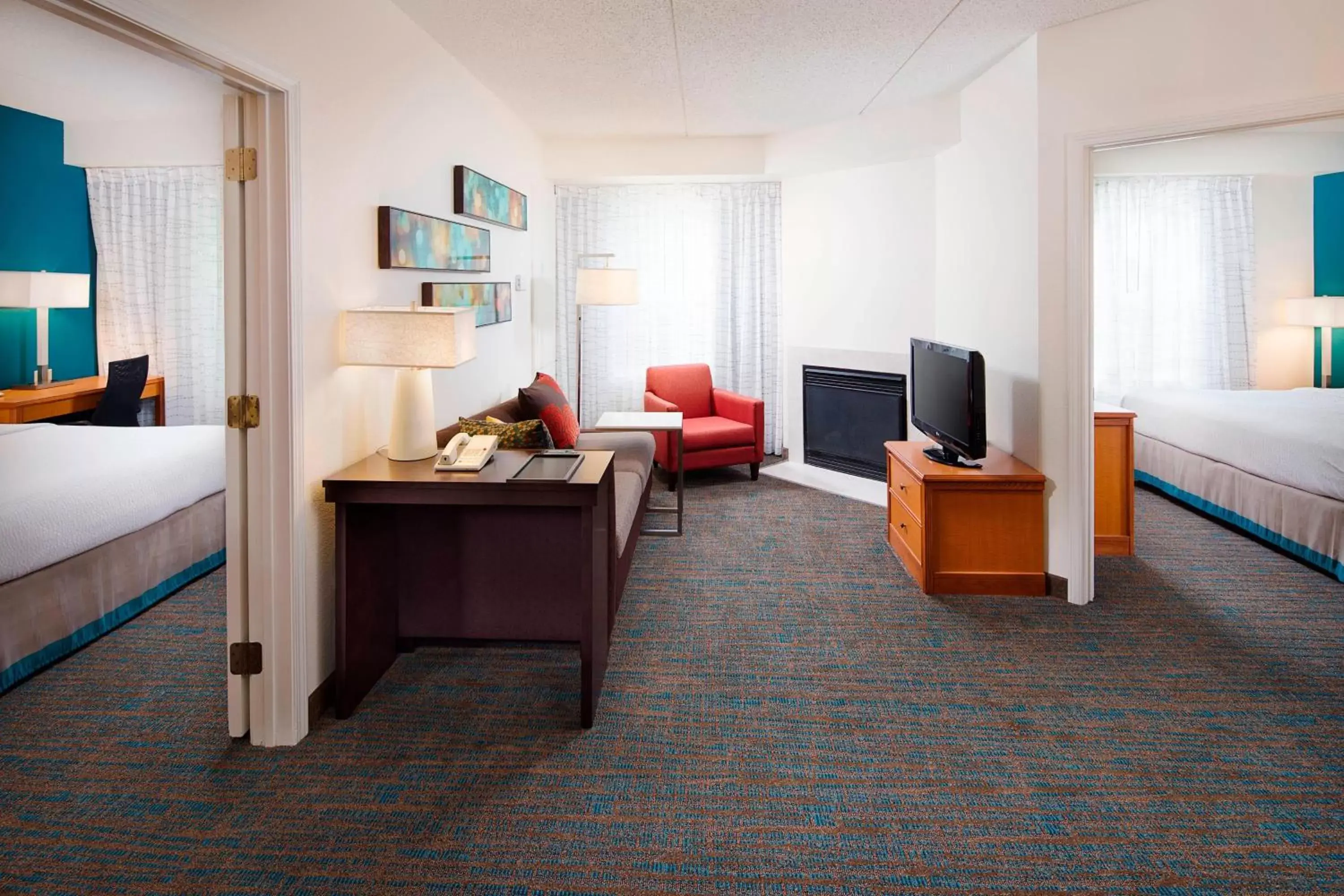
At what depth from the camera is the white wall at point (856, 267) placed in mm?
5484

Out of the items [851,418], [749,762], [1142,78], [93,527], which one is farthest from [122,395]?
[1142,78]

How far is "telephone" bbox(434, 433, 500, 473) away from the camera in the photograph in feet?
8.68

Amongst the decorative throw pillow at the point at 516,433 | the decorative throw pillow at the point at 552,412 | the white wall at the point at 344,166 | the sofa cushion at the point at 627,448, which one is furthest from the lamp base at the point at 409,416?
the sofa cushion at the point at 627,448

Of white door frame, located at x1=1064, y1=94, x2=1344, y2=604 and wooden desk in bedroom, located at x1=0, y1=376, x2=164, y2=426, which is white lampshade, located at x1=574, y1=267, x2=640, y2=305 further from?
white door frame, located at x1=1064, y1=94, x2=1344, y2=604

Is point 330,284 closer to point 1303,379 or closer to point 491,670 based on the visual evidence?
point 491,670

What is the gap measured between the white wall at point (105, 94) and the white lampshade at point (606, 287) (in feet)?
7.90

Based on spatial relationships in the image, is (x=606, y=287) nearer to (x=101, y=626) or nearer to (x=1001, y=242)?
(x=1001, y=242)

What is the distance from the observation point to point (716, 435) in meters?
5.86

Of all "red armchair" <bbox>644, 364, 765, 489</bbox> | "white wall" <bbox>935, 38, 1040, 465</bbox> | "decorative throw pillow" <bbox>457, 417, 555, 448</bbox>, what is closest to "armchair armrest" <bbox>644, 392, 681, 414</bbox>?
"red armchair" <bbox>644, 364, 765, 489</bbox>

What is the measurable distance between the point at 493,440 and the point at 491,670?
0.85m

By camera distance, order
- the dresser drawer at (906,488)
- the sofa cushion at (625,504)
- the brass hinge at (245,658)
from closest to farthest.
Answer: the brass hinge at (245,658), the sofa cushion at (625,504), the dresser drawer at (906,488)

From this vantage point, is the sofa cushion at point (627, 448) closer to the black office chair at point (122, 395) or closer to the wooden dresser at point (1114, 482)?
the wooden dresser at point (1114, 482)

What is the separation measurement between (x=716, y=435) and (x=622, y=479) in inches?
83.3

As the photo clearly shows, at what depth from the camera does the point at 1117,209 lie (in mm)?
6223
